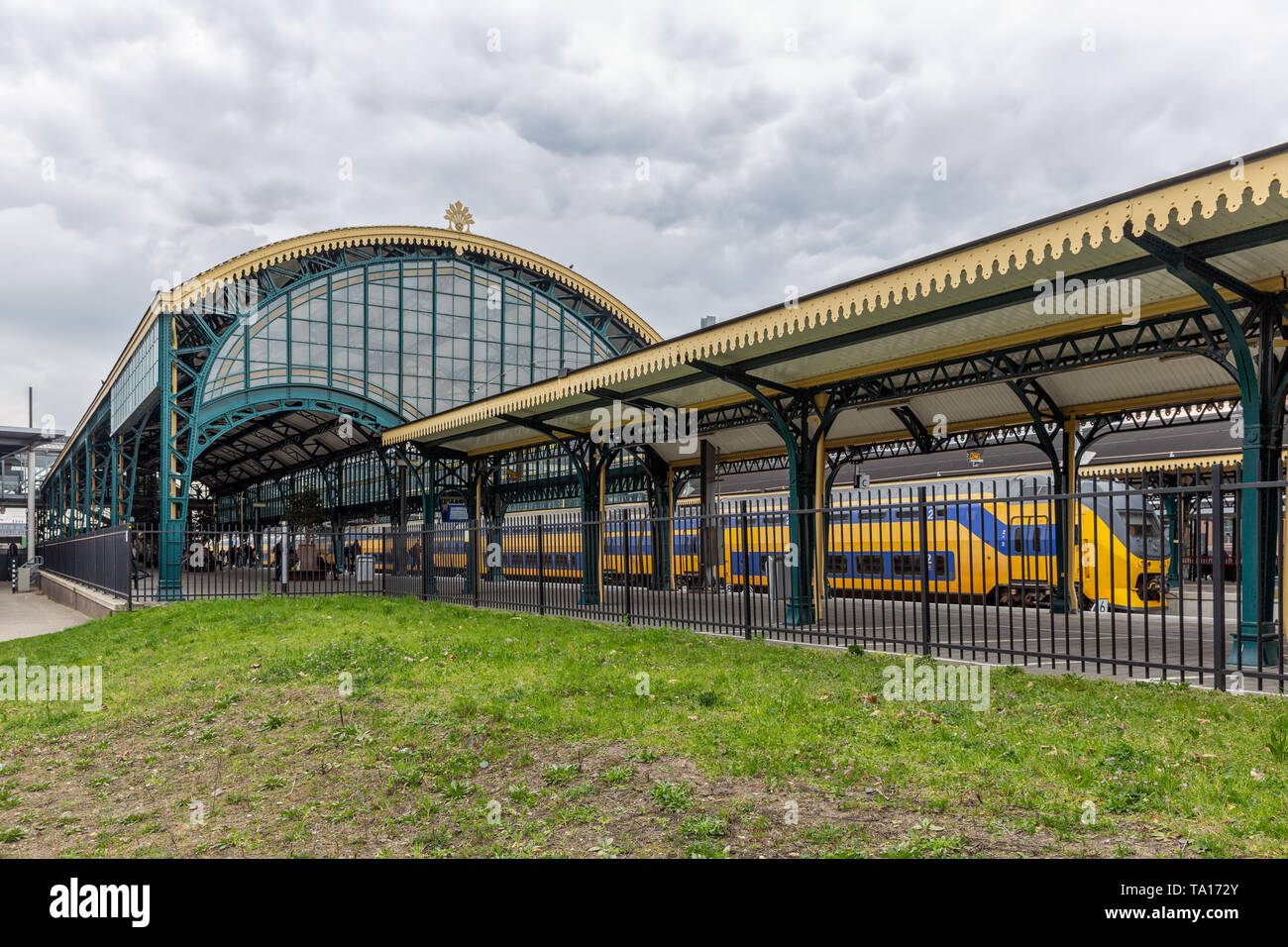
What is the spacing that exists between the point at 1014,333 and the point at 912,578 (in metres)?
4.47

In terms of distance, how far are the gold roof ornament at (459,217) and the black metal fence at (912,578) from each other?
46.2 ft

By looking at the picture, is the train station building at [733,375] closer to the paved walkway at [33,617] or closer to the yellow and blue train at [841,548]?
the yellow and blue train at [841,548]

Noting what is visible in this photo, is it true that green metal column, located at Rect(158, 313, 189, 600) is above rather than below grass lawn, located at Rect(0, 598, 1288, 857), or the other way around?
above

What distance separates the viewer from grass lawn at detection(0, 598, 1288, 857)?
4.23 meters

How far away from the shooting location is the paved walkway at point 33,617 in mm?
18031

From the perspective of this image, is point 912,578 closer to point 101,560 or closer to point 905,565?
point 905,565

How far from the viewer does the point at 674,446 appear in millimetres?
23953

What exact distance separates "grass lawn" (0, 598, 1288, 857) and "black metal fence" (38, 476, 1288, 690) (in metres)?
0.99

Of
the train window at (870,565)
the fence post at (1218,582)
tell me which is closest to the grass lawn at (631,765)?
the fence post at (1218,582)

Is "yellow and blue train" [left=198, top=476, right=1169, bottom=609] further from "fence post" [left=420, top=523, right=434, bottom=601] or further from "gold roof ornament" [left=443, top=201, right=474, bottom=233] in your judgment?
"gold roof ornament" [left=443, top=201, right=474, bottom=233]

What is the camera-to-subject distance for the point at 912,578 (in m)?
10.1

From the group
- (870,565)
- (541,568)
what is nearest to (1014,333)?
(870,565)

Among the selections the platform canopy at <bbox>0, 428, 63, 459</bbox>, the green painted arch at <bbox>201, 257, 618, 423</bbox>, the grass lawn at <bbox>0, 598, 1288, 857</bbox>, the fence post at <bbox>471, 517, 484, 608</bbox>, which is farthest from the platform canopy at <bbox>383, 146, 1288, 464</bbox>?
the platform canopy at <bbox>0, 428, 63, 459</bbox>
